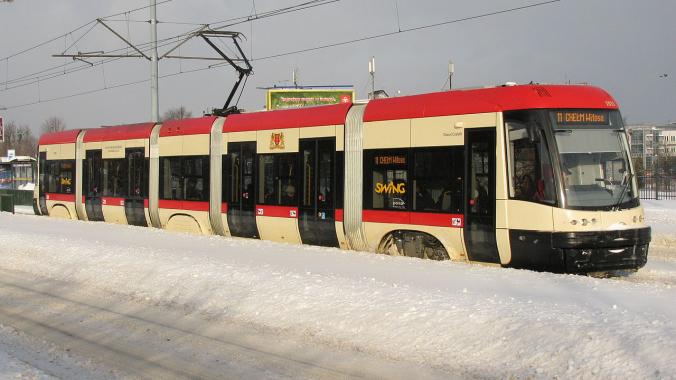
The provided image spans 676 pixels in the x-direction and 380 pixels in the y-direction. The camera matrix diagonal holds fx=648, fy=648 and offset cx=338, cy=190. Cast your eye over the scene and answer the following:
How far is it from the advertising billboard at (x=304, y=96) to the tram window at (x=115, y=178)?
22.4 metres

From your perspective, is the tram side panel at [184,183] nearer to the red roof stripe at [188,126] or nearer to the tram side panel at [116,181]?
the red roof stripe at [188,126]

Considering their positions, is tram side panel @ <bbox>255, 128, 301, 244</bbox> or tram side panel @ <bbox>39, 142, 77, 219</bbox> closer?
tram side panel @ <bbox>255, 128, 301, 244</bbox>

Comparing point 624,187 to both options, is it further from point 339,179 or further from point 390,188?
point 339,179

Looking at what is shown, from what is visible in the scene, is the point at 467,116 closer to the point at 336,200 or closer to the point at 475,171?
the point at 475,171

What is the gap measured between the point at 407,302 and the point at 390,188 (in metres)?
5.33

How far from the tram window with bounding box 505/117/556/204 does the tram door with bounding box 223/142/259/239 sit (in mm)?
6899

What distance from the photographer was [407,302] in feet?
24.0

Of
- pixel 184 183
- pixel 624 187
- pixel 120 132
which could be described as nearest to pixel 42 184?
pixel 120 132

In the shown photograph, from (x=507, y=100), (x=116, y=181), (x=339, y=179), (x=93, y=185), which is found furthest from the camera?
(x=93, y=185)

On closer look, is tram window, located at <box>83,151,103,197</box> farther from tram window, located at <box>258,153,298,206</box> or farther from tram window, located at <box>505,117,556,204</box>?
tram window, located at <box>505,117,556,204</box>

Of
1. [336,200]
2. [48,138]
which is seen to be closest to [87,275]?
[336,200]

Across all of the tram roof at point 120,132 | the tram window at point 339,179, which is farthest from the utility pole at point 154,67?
the tram window at point 339,179

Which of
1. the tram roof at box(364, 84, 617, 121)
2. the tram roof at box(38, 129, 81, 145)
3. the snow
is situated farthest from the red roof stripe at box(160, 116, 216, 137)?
the snow

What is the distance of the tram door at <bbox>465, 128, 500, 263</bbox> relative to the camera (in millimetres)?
10773
